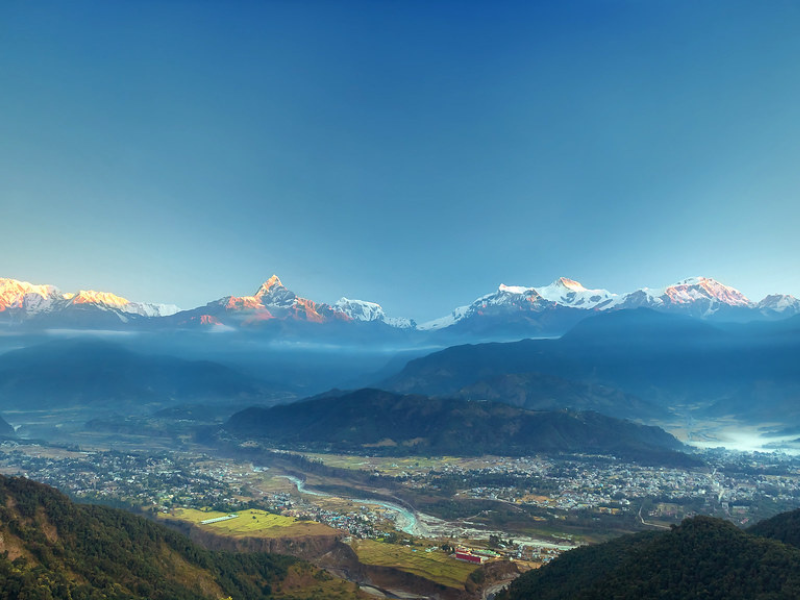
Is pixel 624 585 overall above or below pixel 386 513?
above

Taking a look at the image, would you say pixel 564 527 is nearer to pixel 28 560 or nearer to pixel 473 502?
pixel 473 502

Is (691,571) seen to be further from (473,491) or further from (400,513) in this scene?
(473,491)

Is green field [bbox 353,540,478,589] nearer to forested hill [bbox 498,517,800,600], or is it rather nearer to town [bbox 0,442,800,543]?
town [bbox 0,442,800,543]

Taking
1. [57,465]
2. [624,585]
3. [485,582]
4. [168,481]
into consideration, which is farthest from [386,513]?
[57,465]

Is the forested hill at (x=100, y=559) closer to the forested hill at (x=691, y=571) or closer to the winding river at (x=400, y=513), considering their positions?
the forested hill at (x=691, y=571)

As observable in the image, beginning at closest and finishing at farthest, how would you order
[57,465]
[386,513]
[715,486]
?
[386,513] < [715,486] < [57,465]

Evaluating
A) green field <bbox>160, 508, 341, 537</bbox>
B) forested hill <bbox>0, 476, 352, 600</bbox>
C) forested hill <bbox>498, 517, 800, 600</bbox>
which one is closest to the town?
green field <bbox>160, 508, 341, 537</bbox>

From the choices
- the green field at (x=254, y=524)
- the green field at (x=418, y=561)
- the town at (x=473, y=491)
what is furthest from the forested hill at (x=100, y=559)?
the town at (x=473, y=491)
